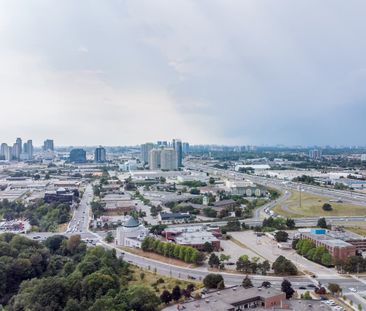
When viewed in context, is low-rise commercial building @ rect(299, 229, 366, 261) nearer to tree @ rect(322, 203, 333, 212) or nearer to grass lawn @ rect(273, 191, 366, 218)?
grass lawn @ rect(273, 191, 366, 218)

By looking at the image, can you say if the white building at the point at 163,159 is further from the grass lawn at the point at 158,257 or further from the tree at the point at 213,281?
the tree at the point at 213,281

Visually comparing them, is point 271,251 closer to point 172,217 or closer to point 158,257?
point 158,257

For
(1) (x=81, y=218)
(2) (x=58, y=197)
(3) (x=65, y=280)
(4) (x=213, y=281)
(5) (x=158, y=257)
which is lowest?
(5) (x=158, y=257)

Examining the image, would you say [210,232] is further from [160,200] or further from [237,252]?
[160,200]

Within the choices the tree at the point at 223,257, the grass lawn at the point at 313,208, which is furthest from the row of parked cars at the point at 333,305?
the grass lawn at the point at 313,208

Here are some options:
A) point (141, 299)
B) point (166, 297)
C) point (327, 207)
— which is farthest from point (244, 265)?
point (327, 207)
